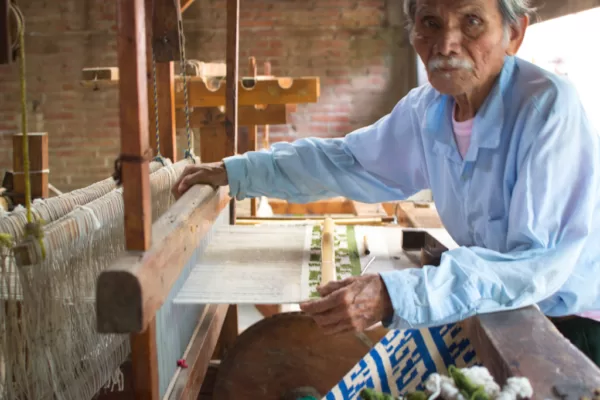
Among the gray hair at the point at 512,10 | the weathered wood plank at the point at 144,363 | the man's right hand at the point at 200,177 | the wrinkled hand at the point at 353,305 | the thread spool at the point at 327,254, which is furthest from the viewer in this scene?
the man's right hand at the point at 200,177

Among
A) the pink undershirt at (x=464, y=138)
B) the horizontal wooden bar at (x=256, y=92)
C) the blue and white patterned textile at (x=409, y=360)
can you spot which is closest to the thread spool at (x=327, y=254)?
the blue and white patterned textile at (x=409, y=360)

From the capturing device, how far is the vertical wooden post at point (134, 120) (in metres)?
0.81

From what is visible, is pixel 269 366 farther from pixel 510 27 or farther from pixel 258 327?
pixel 510 27

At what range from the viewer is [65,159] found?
19.6 ft

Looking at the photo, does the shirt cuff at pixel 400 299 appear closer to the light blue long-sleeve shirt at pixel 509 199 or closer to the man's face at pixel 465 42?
the light blue long-sleeve shirt at pixel 509 199

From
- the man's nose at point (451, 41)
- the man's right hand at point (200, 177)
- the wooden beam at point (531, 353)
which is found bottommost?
the wooden beam at point (531, 353)

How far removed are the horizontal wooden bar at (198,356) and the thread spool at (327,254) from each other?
43cm

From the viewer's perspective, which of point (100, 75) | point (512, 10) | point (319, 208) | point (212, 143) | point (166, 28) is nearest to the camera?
point (512, 10)

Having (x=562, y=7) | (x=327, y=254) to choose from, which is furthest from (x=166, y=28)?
(x=562, y=7)

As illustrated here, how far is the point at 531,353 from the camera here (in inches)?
35.8

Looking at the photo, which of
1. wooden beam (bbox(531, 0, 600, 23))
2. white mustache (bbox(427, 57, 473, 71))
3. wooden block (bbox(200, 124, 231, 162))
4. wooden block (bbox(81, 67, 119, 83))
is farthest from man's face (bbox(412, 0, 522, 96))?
wooden block (bbox(81, 67, 119, 83))

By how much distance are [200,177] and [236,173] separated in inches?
4.8

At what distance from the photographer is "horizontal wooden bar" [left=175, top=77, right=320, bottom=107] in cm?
266

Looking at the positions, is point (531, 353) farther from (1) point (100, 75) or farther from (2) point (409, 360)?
(1) point (100, 75)
